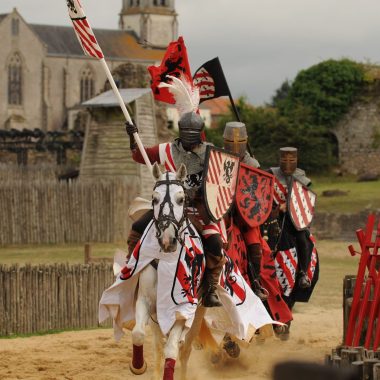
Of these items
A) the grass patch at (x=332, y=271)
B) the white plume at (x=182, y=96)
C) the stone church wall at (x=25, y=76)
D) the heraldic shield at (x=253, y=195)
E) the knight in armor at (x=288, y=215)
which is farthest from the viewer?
the stone church wall at (x=25, y=76)

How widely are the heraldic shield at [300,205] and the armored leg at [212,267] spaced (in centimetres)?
295

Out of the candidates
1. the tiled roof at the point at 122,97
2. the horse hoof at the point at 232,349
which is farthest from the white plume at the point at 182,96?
the tiled roof at the point at 122,97

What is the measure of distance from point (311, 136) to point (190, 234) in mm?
40372

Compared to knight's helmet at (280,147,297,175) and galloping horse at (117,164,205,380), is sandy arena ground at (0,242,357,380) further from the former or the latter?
knight's helmet at (280,147,297,175)

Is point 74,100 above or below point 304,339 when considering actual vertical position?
above

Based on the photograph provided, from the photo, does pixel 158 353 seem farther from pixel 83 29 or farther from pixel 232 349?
pixel 83 29

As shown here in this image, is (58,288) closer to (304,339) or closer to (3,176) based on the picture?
(304,339)

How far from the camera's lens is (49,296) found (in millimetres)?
13281

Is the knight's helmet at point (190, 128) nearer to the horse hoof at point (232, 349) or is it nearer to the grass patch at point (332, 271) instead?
the horse hoof at point (232, 349)

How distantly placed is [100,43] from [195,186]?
298 ft

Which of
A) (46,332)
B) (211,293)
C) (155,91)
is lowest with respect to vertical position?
(46,332)

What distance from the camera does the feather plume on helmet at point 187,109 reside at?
8.44 m

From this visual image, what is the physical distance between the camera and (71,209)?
28.8 m

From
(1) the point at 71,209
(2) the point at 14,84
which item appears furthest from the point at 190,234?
(2) the point at 14,84
